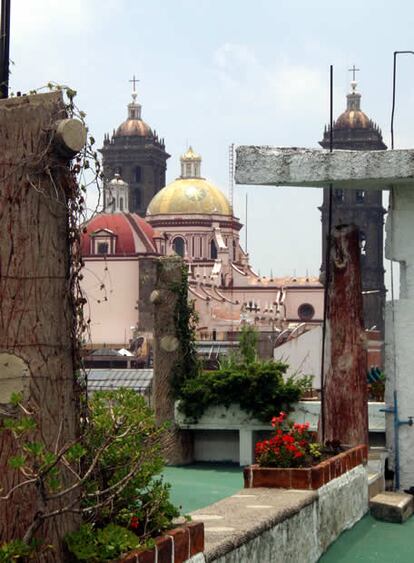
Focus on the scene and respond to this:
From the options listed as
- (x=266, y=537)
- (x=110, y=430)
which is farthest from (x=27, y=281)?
(x=266, y=537)

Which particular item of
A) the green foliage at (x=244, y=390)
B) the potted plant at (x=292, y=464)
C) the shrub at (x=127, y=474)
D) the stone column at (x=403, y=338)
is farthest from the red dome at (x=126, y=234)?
the shrub at (x=127, y=474)

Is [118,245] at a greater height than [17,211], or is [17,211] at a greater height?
[118,245]

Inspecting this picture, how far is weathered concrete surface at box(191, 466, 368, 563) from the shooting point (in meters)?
7.12

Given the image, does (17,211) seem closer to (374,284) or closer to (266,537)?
(266,537)

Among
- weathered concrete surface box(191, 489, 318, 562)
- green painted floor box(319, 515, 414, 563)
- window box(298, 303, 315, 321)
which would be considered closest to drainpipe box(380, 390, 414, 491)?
green painted floor box(319, 515, 414, 563)

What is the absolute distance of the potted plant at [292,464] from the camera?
956 cm

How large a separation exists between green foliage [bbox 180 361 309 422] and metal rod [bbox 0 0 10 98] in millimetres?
13005

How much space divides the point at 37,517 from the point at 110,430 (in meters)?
0.57

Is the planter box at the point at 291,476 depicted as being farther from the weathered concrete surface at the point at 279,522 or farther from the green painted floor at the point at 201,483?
the green painted floor at the point at 201,483

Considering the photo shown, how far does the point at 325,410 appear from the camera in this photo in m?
13.0

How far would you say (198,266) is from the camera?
9038cm

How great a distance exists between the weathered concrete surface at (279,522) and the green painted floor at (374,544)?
0.07 metres

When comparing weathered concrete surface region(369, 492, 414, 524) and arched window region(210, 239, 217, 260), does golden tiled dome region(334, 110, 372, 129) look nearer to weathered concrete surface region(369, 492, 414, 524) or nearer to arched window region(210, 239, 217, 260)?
arched window region(210, 239, 217, 260)

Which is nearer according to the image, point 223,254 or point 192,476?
point 192,476
